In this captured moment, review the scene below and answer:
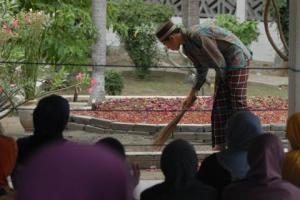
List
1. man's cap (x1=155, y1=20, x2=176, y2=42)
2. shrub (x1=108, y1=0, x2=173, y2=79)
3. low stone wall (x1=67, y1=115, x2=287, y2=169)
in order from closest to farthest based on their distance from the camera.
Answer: man's cap (x1=155, y1=20, x2=176, y2=42) → low stone wall (x1=67, y1=115, x2=287, y2=169) → shrub (x1=108, y1=0, x2=173, y2=79)

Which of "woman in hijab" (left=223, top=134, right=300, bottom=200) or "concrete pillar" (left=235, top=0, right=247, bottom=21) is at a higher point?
"concrete pillar" (left=235, top=0, right=247, bottom=21)

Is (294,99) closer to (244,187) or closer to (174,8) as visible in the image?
(244,187)

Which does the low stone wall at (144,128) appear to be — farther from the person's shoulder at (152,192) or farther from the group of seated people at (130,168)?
the person's shoulder at (152,192)

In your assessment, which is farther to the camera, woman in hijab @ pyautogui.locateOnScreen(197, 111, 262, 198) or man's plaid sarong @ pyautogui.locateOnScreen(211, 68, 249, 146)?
man's plaid sarong @ pyautogui.locateOnScreen(211, 68, 249, 146)

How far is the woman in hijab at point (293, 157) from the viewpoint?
338 centimetres

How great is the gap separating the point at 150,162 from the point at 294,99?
2321mm

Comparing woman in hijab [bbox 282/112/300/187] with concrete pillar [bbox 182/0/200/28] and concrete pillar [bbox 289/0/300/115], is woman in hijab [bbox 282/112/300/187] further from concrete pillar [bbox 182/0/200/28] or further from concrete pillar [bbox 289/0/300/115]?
concrete pillar [bbox 182/0/200/28]

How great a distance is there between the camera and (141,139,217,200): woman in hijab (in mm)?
2877

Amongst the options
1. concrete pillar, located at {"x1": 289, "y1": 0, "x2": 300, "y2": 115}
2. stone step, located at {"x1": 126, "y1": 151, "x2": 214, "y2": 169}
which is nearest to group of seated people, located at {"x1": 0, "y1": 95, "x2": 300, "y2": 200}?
concrete pillar, located at {"x1": 289, "y1": 0, "x2": 300, "y2": 115}

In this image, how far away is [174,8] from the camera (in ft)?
55.2

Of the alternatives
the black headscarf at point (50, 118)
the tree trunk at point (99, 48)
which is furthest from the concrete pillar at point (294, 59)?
the tree trunk at point (99, 48)

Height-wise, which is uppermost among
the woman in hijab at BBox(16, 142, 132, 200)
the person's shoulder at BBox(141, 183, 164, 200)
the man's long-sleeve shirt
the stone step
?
the man's long-sleeve shirt

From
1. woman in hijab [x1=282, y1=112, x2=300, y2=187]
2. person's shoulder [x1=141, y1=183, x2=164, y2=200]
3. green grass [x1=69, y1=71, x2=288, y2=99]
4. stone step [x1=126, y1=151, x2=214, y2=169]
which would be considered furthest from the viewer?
green grass [x1=69, y1=71, x2=288, y2=99]

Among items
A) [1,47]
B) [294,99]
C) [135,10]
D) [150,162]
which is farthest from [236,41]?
[135,10]
